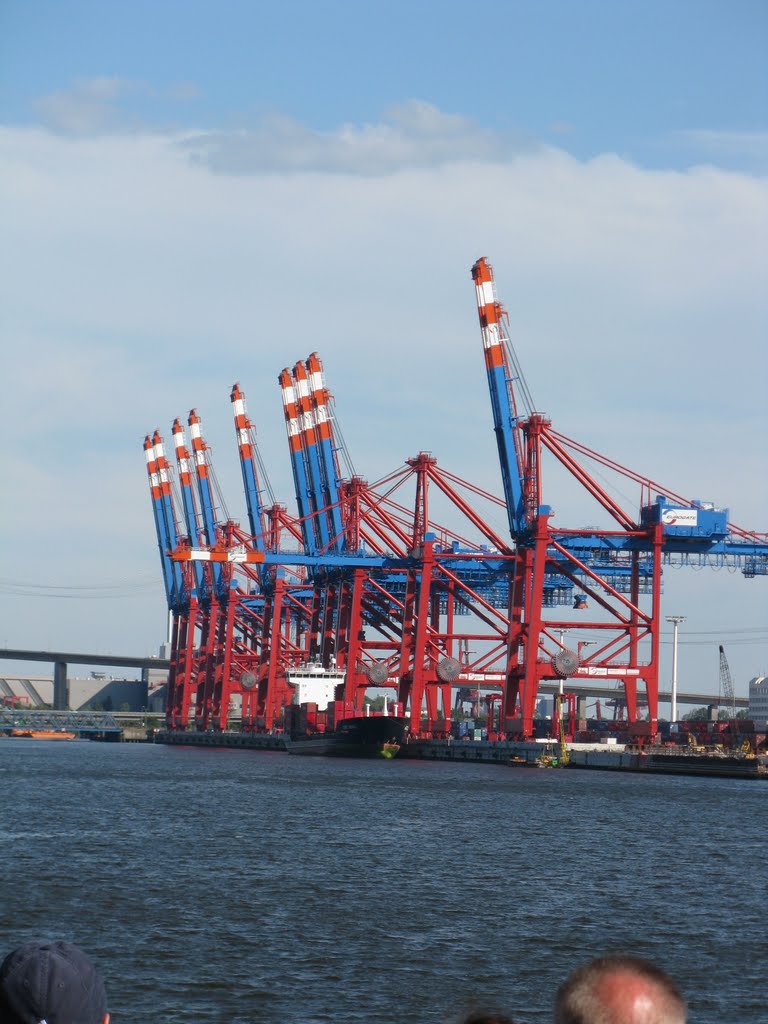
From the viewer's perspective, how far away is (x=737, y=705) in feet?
604

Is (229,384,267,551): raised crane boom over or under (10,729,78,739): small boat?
over

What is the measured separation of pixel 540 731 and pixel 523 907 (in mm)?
71703

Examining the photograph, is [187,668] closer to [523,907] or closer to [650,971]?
[523,907]

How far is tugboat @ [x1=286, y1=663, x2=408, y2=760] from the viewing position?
86938 millimetres

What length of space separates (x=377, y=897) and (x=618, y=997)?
23.5 metres

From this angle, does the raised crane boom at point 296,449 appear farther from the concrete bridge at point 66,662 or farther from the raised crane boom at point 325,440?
the concrete bridge at point 66,662

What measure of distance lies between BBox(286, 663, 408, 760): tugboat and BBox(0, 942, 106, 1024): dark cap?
8246 centimetres

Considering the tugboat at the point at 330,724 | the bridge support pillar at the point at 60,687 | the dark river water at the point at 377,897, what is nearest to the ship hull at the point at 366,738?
the tugboat at the point at 330,724

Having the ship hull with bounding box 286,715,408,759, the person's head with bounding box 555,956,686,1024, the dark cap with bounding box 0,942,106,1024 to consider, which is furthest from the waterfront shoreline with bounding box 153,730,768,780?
the person's head with bounding box 555,956,686,1024

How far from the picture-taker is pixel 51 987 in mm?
4340

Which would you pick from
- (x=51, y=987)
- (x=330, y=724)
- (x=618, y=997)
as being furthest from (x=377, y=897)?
(x=330, y=724)

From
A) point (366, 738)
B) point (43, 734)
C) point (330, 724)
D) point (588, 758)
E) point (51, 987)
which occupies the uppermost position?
point (51, 987)

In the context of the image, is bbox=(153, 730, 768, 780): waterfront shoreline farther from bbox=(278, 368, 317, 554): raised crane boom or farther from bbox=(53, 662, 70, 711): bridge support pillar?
bbox=(53, 662, 70, 711): bridge support pillar

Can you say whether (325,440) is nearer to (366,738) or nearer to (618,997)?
(366,738)
